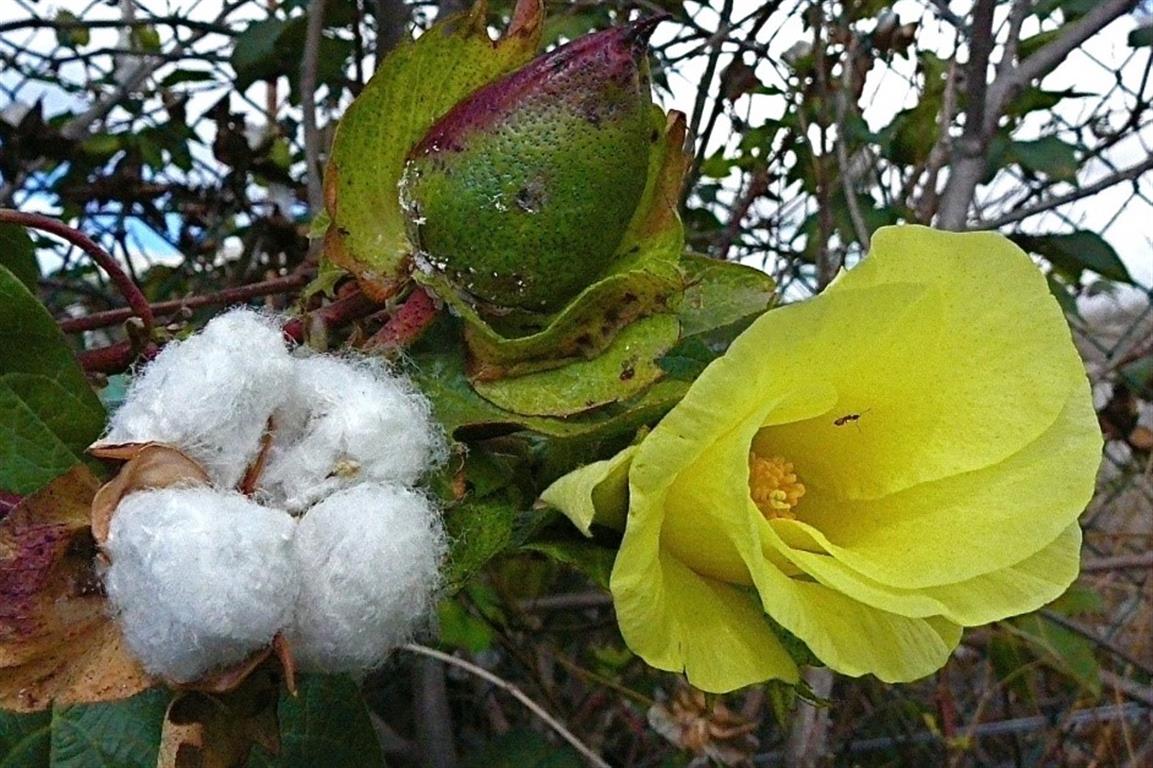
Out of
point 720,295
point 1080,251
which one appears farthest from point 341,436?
point 1080,251

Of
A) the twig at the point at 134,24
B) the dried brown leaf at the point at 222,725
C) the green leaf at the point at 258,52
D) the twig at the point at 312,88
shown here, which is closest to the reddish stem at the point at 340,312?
the dried brown leaf at the point at 222,725

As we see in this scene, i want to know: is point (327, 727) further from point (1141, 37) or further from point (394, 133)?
point (1141, 37)

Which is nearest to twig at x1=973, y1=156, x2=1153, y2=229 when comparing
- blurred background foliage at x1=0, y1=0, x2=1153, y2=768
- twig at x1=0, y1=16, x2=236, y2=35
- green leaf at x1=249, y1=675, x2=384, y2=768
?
blurred background foliage at x1=0, y1=0, x2=1153, y2=768

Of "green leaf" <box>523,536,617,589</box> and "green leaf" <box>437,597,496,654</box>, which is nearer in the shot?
"green leaf" <box>523,536,617,589</box>

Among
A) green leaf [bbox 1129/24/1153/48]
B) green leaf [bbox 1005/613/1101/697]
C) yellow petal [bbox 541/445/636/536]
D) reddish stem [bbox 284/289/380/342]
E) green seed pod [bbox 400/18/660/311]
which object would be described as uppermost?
green leaf [bbox 1129/24/1153/48]

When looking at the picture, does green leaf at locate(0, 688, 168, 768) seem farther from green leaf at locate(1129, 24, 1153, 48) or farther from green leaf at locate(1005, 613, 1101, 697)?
green leaf at locate(1129, 24, 1153, 48)

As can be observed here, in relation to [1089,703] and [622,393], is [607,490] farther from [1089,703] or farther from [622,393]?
[1089,703]
